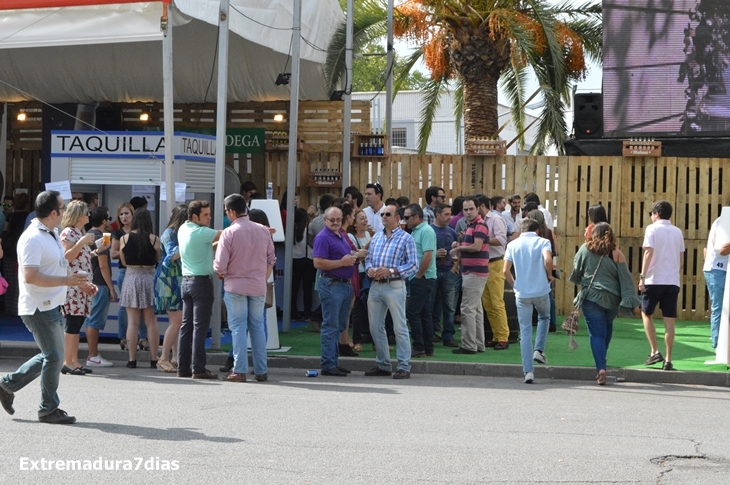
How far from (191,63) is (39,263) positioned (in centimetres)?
1107

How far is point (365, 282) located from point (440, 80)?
10.2m

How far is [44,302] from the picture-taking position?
841 cm

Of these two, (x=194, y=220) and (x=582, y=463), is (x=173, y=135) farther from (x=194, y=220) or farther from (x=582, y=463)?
(x=582, y=463)

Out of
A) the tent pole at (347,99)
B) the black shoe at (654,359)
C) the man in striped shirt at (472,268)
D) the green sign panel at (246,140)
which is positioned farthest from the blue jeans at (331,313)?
the green sign panel at (246,140)

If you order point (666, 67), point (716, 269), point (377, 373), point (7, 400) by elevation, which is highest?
point (666, 67)

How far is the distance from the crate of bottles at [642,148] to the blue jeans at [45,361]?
1166 centimetres

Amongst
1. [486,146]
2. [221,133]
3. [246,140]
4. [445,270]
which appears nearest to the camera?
[221,133]

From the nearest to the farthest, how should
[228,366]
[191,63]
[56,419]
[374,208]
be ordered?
[56,419]
[228,366]
[374,208]
[191,63]

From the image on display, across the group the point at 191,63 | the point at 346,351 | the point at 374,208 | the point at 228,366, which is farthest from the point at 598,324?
the point at 191,63

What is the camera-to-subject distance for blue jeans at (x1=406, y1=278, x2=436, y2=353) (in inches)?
512

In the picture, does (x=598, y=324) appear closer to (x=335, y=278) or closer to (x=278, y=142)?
(x=335, y=278)

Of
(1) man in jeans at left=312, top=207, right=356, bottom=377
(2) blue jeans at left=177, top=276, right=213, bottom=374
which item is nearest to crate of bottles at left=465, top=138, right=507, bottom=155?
(1) man in jeans at left=312, top=207, right=356, bottom=377

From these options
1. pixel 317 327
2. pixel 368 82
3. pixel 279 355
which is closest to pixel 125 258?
pixel 279 355

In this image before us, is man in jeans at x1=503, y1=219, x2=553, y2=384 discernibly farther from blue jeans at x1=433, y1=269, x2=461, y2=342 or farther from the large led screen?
the large led screen
